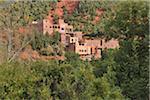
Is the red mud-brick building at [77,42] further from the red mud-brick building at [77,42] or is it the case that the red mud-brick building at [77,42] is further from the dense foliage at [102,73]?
the dense foliage at [102,73]

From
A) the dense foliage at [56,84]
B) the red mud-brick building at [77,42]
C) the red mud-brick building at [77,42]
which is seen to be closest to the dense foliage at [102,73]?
the dense foliage at [56,84]

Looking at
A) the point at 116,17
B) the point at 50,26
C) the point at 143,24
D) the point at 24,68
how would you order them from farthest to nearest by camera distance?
the point at 50,26 < the point at 116,17 < the point at 143,24 < the point at 24,68

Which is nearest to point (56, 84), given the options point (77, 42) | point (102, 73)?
point (102, 73)

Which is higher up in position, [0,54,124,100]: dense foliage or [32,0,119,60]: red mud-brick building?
[0,54,124,100]: dense foliage

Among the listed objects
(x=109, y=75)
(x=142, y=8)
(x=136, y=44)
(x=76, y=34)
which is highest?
(x=142, y=8)

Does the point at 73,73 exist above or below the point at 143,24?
below

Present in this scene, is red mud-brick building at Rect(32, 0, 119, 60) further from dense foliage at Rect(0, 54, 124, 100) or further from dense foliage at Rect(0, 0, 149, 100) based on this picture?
dense foliage at Rect(0, 54, 124, 100)

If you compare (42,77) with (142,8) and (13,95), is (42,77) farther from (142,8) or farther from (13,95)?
(142,8)

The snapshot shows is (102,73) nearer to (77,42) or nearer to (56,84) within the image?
(56,84)

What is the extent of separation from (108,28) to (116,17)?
0.27 metres

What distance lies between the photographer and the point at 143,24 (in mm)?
6000

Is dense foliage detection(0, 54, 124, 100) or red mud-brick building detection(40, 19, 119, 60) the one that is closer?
dense foliage detection(0, 54, 124, 100)

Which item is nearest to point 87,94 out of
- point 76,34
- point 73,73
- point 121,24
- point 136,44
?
point 73,73

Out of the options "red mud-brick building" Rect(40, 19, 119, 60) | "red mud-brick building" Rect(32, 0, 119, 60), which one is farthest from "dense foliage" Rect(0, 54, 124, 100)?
"red mud-brick building" Rect(40, 19, 119, 60)
